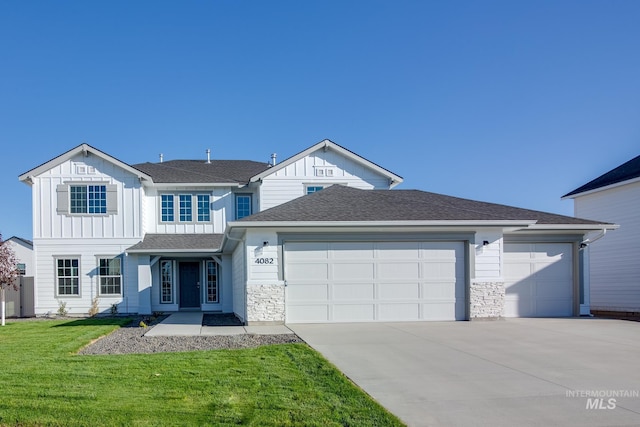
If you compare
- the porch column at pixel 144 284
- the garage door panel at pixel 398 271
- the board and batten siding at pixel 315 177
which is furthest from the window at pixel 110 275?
the garage door panel at pixel 398 271

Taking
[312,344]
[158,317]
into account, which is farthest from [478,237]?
[158,317]

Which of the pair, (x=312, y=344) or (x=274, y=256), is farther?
(x=274, y=256)

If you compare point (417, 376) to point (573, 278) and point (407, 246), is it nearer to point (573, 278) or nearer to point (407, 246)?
point (407, 246)

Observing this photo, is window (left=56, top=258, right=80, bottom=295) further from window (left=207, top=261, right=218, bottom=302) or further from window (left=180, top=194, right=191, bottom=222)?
window (left=207, top=261, right=218, bottom=302)

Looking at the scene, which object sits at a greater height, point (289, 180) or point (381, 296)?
point (289, 180)

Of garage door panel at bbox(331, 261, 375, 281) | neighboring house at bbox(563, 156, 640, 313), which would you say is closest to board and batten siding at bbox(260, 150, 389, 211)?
garage door panel at bbox(331, 261, 375, 281)

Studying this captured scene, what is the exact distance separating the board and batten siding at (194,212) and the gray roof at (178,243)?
35 centimetres

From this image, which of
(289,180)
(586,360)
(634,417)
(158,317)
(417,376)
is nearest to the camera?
(634,417)

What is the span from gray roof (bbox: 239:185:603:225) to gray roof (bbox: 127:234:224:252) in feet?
19.2

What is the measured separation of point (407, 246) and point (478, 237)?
6.42ft

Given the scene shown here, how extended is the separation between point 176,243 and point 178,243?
7 cm

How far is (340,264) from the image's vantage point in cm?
1450

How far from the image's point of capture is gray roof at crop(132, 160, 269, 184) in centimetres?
2161

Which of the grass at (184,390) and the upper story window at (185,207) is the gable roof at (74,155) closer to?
the upper story window at (185,207)
